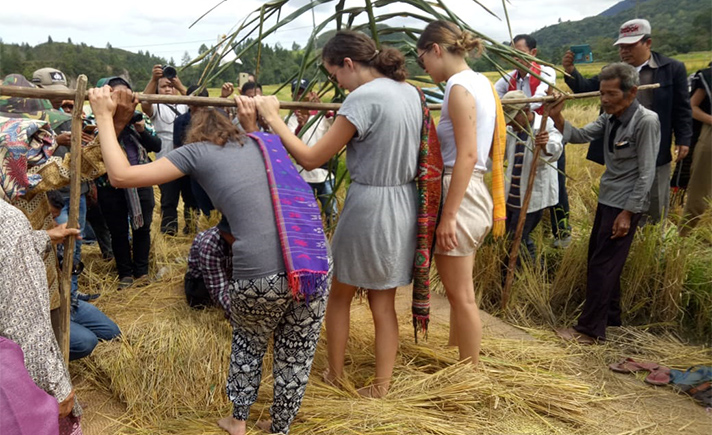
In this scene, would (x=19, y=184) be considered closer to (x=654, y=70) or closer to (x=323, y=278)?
(x=323, y=278)

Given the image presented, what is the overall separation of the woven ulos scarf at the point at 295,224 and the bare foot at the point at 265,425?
69cm

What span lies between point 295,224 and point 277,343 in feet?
1.72

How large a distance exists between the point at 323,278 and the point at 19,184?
3.86 ft

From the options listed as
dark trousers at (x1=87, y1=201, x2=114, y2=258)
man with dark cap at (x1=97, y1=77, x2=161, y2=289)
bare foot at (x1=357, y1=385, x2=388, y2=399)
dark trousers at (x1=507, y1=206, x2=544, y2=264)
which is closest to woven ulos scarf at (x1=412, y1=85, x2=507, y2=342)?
bare foot at (x1=357, y1=385, x2=388, y2=399)

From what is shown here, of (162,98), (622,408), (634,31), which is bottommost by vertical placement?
(622,408)

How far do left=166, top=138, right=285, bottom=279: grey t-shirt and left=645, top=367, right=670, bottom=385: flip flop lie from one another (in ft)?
7.43

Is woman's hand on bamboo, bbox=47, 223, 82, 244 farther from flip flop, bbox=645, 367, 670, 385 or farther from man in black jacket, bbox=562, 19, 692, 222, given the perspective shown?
man in black jacket, bbox=562, 19, 692, 222

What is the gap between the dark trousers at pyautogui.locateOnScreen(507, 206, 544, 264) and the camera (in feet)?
13.5

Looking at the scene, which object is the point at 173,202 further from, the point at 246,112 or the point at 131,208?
the point at 246,112

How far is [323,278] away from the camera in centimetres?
198

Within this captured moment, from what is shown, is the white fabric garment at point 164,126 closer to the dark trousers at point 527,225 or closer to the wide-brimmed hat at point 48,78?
the wide-brimmed hat at point 48,78

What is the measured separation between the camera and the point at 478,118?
2398 mm

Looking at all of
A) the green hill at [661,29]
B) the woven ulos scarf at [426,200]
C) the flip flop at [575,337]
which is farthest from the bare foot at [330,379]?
the green hill at [661,29]

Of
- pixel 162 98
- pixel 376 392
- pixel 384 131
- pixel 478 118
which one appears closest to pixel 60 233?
pixel 162 98
